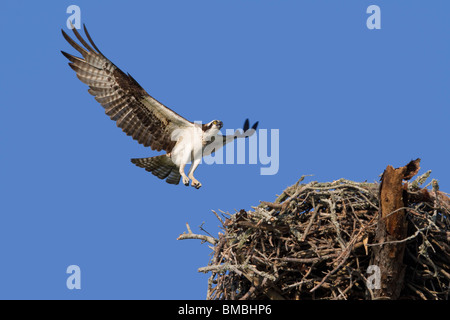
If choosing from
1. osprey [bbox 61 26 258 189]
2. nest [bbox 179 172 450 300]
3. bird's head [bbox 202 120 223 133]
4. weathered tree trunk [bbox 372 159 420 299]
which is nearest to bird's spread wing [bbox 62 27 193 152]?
osprey [bbox 61 26 258 189]

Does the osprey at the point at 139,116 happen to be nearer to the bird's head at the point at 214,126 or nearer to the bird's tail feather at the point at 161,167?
the bird's head at the point at 214,126

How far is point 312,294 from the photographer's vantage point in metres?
7.50

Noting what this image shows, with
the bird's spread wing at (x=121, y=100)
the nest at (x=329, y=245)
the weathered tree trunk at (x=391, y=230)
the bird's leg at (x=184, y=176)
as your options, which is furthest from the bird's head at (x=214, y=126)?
the weathered tree trunk at (x=391, y=230)

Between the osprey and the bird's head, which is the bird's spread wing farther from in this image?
the bird's head

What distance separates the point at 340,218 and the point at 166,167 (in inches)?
158

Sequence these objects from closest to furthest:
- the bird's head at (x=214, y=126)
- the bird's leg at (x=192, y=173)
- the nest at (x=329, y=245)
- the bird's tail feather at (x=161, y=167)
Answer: the nest at (x=329, y=245), the bird's leg at (x=192, y=173), the bird's head at (x=214, y=126), the bird's tail feather at (x=161, y=167)

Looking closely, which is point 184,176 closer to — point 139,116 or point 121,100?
point 139,116

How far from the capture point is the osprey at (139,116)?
33.3 ft

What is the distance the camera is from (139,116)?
33.7 feet

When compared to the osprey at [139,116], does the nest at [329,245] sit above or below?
below

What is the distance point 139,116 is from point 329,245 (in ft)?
13.8

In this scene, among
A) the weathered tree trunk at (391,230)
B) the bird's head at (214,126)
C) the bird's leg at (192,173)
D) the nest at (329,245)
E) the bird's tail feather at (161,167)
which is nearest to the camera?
the weathered tree trunk at (391,230)

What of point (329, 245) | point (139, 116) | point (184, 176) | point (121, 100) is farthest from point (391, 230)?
point (121, 100)
